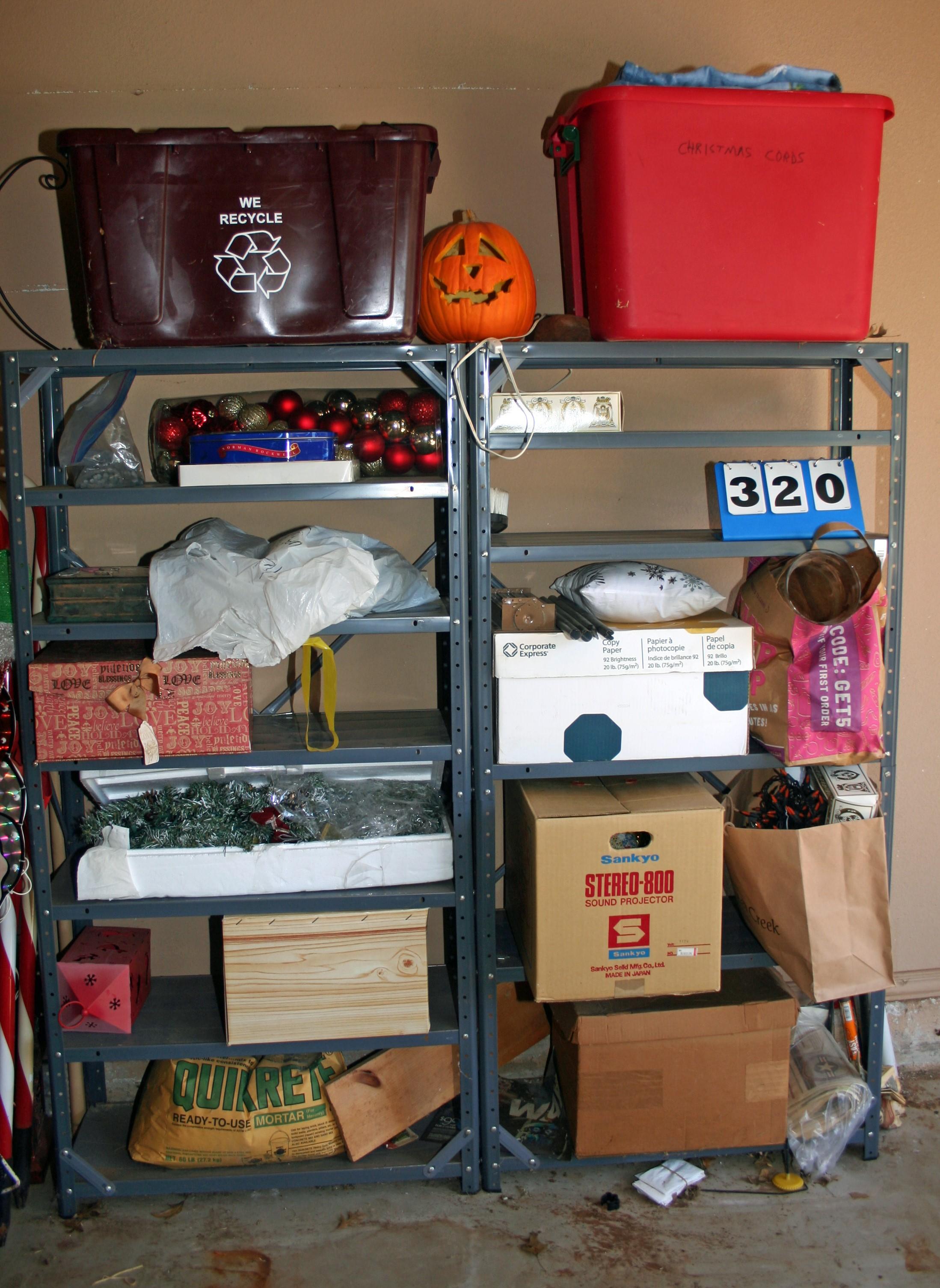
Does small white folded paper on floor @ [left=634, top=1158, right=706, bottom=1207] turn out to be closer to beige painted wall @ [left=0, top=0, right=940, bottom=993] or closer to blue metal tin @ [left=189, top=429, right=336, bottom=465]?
beige painted wall @ [left=0, top=0, right=940, bottom=993]

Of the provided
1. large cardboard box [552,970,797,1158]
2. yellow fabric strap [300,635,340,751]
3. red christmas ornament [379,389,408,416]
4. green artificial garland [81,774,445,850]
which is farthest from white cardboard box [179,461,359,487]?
large cardboard box [552,970,797,1158]

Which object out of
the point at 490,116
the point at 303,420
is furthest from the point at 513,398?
the point at 490,116

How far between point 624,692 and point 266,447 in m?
0.98

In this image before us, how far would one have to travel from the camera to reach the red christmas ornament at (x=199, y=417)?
212 centimetres

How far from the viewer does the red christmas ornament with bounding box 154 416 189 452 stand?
2.11 m

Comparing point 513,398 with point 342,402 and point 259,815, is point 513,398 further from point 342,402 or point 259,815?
point 259,815

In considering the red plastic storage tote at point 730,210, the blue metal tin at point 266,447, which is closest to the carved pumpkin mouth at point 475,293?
the red plastic storage tote at point 730,210

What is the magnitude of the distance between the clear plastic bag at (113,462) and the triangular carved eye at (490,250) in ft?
3.08

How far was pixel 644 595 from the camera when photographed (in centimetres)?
210

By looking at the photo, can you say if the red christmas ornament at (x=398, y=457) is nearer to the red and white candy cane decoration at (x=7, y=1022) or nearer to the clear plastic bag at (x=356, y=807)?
the clear plastic bag at (x=356, y=807)

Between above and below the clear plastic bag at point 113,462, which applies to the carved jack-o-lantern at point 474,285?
above

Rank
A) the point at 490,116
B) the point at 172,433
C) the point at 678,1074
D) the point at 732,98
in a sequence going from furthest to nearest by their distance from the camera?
1. the point at 490,116
2. the point at 678,1074
3. the point at 172,433
4. the point at 732,98

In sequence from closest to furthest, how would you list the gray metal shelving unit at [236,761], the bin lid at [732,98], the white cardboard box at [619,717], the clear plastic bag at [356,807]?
the bin lid at [732,98], the gray metal shelving unit at [236,761], the white cardboard box at [619,717], the clear plastic bag at [356,807]

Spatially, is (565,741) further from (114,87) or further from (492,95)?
(114,87)
